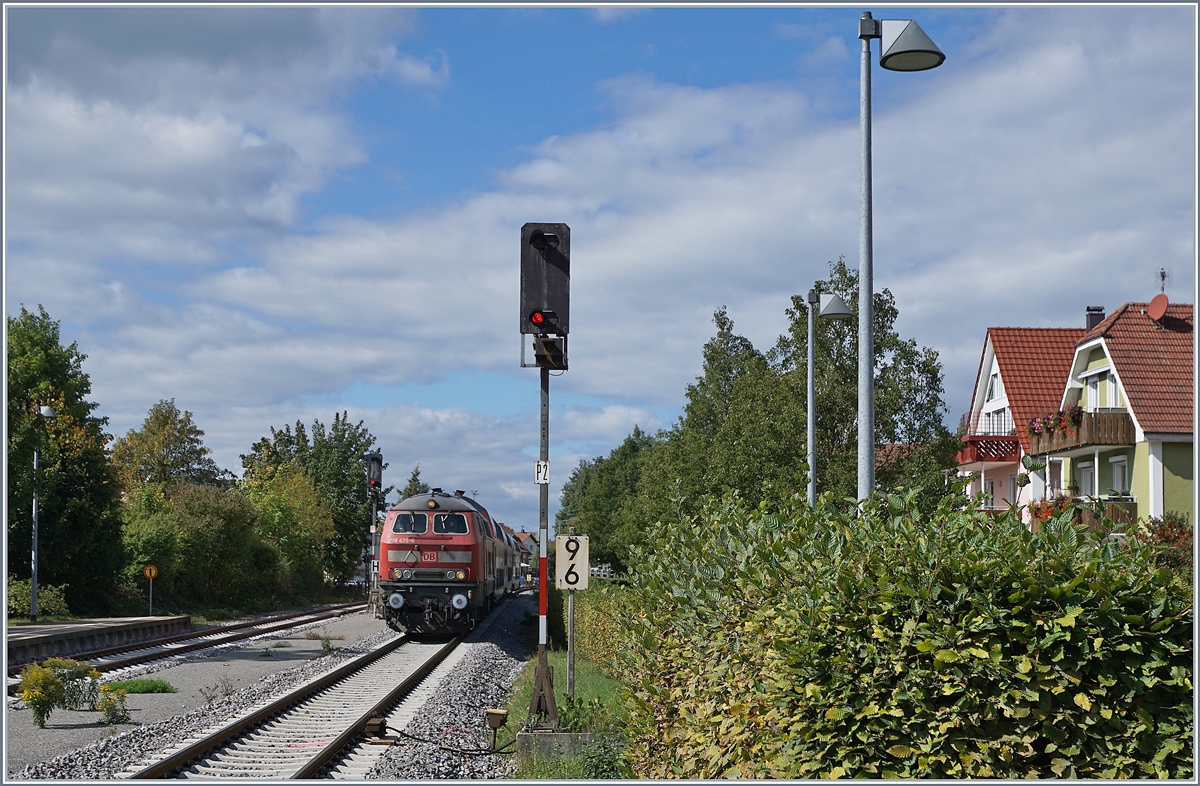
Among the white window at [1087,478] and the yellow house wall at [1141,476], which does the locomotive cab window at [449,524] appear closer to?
the yellow house wall at [1141,476]

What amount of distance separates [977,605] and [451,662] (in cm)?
1700

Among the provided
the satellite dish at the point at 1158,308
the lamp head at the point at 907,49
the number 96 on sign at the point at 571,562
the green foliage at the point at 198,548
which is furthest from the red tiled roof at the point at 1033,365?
the lamp head at the point at 907,49

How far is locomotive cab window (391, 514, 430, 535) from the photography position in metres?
25.5

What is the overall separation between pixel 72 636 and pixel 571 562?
1708cm

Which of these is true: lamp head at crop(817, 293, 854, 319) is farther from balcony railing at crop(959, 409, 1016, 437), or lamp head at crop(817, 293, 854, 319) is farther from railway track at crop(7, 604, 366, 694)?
balcony railing at crop(959, 409, 1016, 437)

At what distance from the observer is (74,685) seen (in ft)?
43.0

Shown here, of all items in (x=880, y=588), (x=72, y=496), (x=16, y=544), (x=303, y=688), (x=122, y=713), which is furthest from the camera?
(x=72, y=496)

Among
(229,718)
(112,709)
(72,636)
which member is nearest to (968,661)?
(229,718)

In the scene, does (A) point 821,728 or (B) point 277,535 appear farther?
(B) point 277,535

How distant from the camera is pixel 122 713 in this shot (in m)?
12.8

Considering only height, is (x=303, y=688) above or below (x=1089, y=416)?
below

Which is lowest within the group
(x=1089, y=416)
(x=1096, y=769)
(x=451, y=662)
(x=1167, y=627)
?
(x=451, y=662)

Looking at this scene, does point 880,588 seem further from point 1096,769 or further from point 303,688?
point 303,688

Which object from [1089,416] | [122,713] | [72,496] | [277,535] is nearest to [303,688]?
[122,713]
